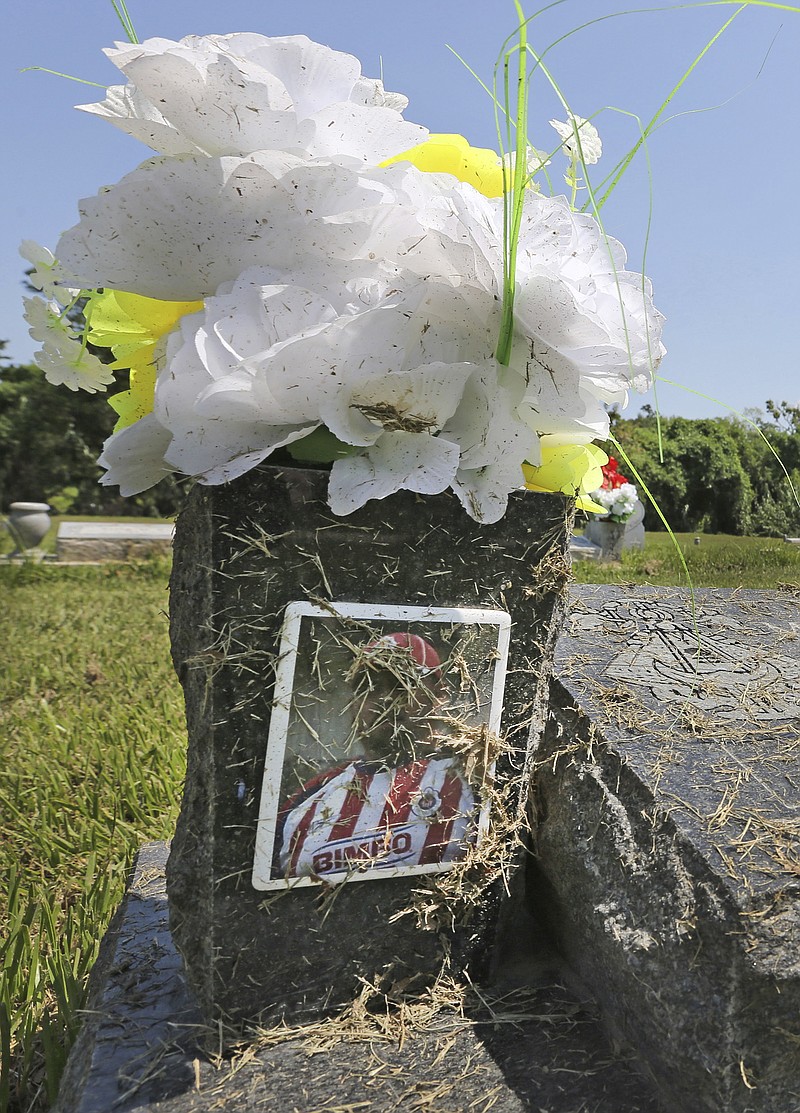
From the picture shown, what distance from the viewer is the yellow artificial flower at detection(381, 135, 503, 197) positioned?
1172 millimetres

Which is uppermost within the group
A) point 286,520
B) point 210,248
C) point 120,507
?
point 210,248

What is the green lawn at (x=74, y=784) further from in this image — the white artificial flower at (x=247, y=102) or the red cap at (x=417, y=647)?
the white artificial flower at (x=247, y=102)

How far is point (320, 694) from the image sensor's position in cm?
109

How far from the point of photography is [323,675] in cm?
108

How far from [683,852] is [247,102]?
1049 mm

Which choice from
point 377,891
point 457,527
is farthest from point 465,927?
point 457,527

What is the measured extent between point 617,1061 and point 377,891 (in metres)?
0.39

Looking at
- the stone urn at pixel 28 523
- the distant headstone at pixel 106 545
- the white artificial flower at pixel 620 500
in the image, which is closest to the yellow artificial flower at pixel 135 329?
the white artificial flower at pixel 620 500

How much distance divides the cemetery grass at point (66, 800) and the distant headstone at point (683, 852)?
91cm

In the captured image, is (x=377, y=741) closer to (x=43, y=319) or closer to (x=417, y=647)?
(x=417, y=647)

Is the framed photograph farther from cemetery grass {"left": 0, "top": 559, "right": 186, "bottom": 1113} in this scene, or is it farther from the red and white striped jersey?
cemetery grass {"left": 0, "top": 559, "right": 186, "bottom": 1113}

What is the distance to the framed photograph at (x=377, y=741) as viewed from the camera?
108 cm

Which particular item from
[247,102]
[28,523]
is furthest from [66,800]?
[28,523]

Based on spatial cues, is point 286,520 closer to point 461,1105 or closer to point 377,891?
point 377,891
